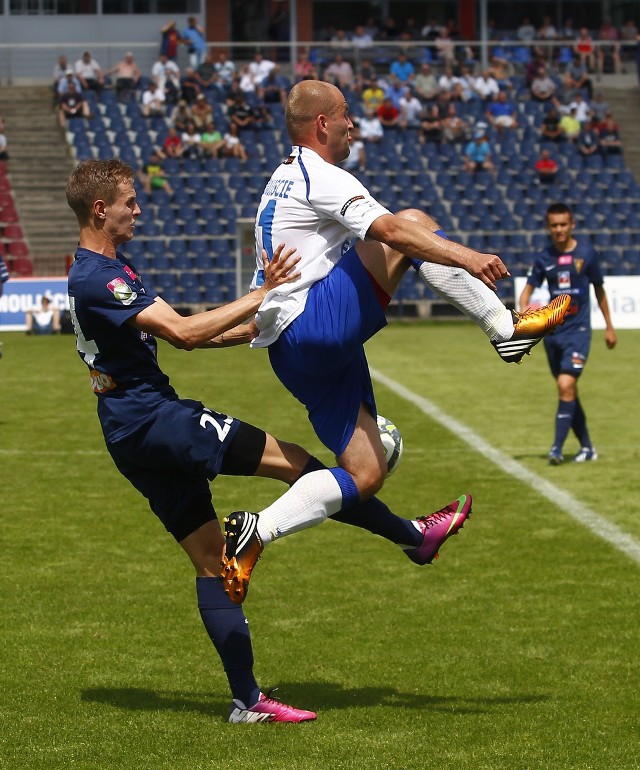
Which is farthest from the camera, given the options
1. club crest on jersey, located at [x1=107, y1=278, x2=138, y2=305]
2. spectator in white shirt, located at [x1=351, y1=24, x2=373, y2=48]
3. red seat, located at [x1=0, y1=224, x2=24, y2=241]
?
spectator in white shirt, located at [x1=351, y1=24, x2=373, y2=48]

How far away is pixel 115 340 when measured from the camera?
16.7 feet

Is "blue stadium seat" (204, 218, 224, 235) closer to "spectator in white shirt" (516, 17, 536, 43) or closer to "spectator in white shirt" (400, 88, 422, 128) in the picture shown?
"spectator in white shirt" (400, 88, 422, 128)

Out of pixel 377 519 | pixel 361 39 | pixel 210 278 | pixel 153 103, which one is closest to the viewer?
pixel 377 519

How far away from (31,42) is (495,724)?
1263 inches

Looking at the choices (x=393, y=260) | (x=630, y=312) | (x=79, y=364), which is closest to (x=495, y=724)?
(x=393, y=260)

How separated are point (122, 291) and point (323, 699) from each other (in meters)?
1.79

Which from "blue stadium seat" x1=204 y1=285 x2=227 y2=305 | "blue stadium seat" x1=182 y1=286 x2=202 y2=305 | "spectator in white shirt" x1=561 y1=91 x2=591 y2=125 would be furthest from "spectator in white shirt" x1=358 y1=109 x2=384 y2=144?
"blue stadium seat" x1=182 y1=286 x2=202 y2=305

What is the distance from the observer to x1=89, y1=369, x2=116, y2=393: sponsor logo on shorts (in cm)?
516

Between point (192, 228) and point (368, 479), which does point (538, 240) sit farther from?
point (368, 479)

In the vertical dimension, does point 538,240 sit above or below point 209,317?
below

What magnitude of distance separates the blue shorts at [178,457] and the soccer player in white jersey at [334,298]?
10.3 inches

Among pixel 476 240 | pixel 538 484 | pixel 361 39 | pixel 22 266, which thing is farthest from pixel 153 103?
pixel 538 484

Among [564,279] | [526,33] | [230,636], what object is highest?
[526,33]

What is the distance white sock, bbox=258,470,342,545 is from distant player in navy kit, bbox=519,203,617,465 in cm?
640
